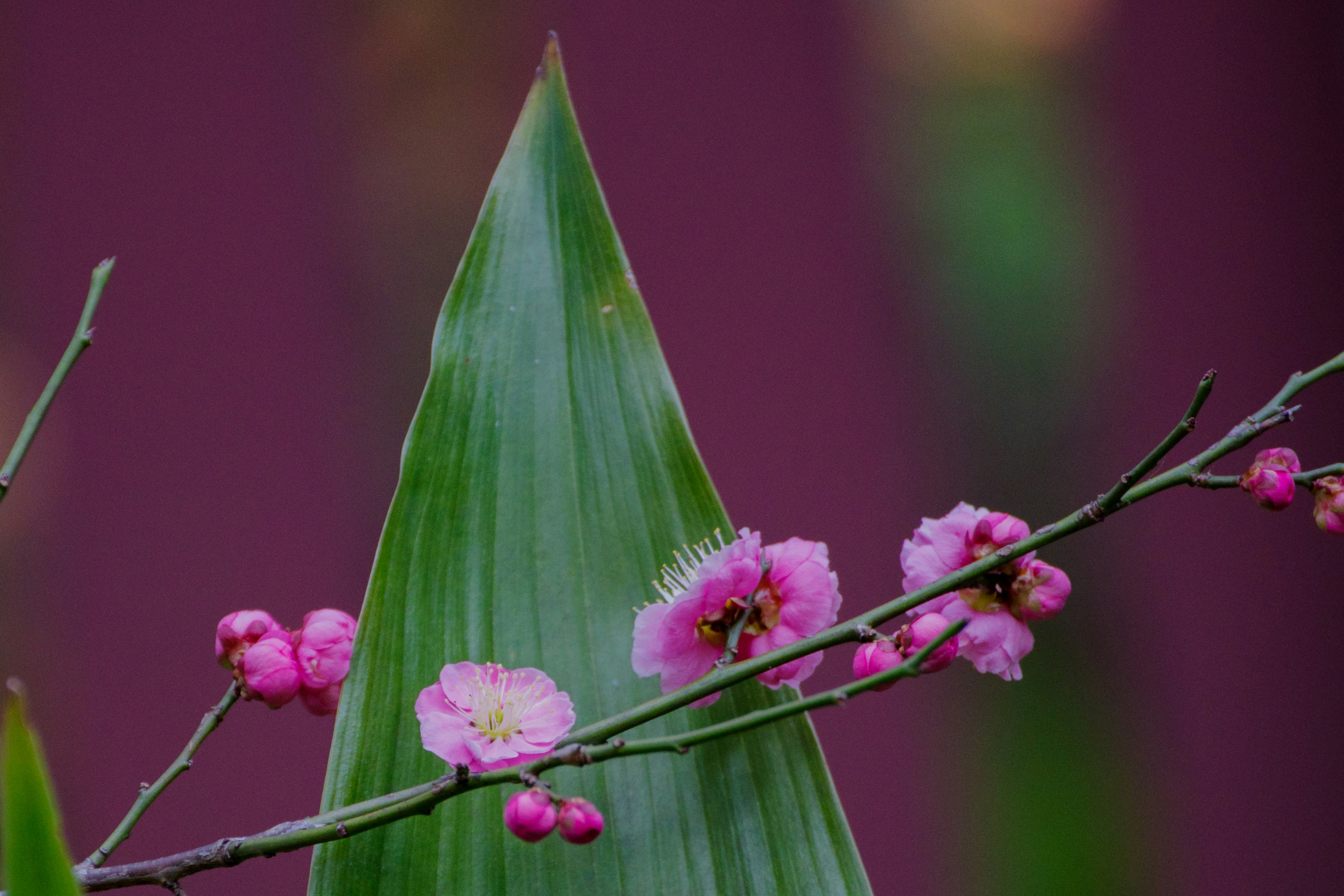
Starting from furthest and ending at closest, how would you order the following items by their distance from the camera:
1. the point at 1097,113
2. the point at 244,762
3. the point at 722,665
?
the point at 1097,113
the point at 244,762
the point at 722,665

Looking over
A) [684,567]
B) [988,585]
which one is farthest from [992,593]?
[684,567]

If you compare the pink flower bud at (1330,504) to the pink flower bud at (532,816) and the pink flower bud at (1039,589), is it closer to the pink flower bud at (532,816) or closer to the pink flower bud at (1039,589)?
the pink flower bud at (1039,589)

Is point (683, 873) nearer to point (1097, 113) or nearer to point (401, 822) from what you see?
point (401, 822)

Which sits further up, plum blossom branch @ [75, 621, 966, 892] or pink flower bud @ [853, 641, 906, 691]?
pink flower bud @ [853, 641, 906, 691]

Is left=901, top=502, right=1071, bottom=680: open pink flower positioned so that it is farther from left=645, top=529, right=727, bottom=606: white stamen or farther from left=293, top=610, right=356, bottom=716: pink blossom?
left=293, top=610, right=356, bottom=716: pink blossom

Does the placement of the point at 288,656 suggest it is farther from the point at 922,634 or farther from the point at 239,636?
the point at 922,634

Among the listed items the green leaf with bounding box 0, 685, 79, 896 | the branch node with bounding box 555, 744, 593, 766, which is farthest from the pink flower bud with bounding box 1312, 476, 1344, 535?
the green leaf with bounding box 0, 685, 79, 896

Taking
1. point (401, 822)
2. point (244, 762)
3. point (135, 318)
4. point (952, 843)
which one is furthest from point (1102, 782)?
point (135, 318)
